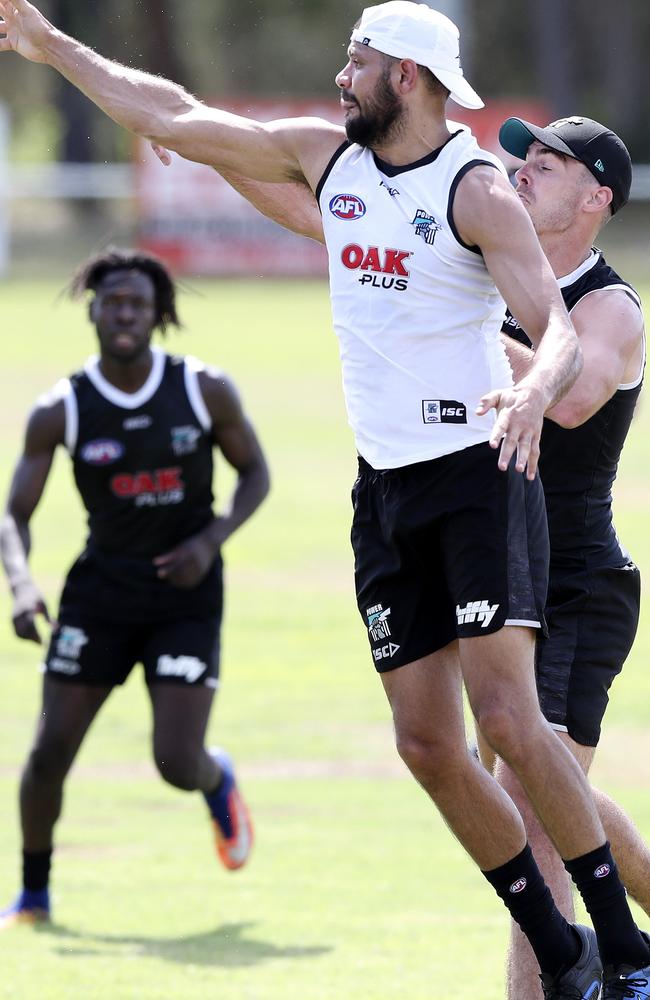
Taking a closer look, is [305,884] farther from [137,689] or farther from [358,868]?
[137,689]

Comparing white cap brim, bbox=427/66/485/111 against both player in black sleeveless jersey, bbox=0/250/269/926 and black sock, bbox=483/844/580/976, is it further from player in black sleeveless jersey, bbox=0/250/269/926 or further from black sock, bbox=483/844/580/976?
player in black sleeveless jersey, bbox=0/250/269/926

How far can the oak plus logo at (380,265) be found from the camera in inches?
196

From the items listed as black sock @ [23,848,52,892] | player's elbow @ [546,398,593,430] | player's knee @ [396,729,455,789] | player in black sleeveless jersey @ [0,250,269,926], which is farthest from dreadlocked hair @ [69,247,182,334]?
player's knee @ [396,729,455,789]

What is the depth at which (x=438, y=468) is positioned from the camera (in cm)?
504

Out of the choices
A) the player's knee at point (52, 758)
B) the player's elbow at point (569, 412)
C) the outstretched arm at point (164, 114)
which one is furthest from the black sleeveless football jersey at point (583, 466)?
the player's knee at point (52, 758)

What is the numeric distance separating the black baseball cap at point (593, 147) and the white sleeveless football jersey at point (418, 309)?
1.79 ft

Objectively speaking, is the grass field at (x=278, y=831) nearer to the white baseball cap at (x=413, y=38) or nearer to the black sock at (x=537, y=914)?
the black sock at (x=537, y=914)

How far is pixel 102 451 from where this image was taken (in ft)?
26.7

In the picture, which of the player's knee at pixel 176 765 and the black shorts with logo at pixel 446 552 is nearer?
the black shorts with logo at pixel 446 552

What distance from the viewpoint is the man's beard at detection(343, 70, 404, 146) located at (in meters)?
5.07

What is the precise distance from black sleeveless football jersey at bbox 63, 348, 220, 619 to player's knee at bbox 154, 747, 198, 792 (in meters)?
0.65

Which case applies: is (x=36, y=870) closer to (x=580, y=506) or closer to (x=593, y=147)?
(x=580, y=506)

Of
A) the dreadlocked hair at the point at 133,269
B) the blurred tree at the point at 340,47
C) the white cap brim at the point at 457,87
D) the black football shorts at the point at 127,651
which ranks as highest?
the blurred tree at the point at 340,47

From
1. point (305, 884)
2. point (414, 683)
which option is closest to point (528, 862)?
point (414, 683)
